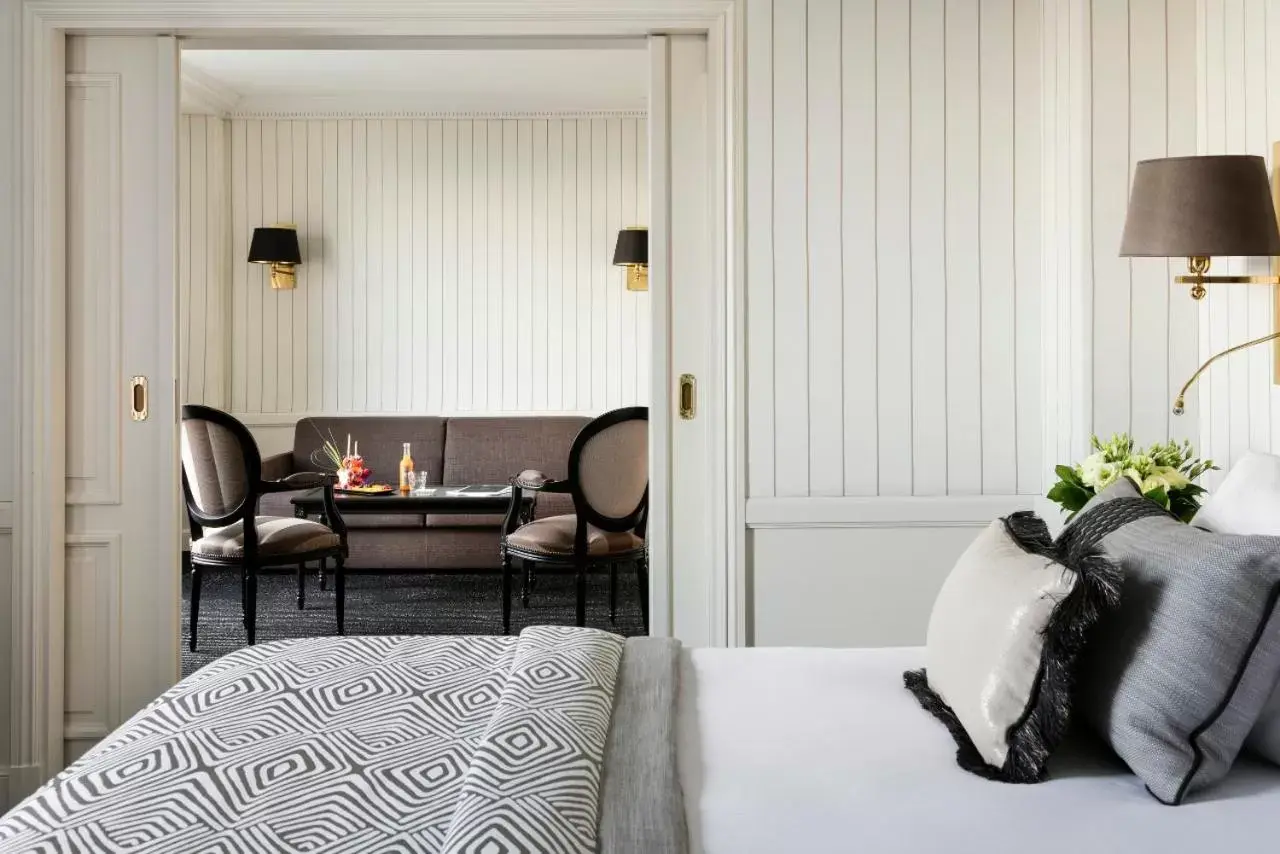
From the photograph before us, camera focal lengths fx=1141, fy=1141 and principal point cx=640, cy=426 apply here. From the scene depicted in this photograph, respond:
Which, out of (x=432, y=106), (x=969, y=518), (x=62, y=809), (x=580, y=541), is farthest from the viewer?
(x=432, y=106)

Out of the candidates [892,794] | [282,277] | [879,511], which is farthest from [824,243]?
[282,277]

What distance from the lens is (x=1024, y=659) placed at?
4.94 feet

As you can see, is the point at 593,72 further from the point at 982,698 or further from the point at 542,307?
the point at 982,698

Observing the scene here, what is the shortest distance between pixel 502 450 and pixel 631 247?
1364 millimetres

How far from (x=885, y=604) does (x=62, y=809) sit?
7.23 ft

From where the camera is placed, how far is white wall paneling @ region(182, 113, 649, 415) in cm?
668

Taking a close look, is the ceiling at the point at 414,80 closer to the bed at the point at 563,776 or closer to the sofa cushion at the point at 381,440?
the sofa cushion at the point at 381,440

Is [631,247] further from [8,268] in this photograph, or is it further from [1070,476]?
[1070,476]

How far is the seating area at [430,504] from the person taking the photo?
4.52m

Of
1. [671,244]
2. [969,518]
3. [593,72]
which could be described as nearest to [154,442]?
[671,244]

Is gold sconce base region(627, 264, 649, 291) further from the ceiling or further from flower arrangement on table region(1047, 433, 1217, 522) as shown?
flower arrangement on table region(1047, 433, 1217, 522)

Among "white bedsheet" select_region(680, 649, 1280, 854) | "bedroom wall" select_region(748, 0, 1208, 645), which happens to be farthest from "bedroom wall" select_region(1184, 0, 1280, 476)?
"white bedsheet" select_region(680, 649, 1280, 854)

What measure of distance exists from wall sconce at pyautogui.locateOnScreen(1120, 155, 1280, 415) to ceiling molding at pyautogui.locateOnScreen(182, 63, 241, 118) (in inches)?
199

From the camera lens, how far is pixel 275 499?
6.12 m
